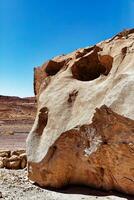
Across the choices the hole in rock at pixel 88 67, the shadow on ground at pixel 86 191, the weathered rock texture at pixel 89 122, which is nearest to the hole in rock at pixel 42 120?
the weathered rock texture at pixel 89 122

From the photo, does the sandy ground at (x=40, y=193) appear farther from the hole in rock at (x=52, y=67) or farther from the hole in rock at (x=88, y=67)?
the hole in rock at (x=52, y=67)

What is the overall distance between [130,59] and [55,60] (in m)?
3.19

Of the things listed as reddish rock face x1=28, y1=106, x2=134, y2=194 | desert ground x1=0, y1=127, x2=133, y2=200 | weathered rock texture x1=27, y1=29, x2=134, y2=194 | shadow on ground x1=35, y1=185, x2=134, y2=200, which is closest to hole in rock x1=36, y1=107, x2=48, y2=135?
weathered rock texture x1=27, y1=29, x2=134, y2=194

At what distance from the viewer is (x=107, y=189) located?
727 cm

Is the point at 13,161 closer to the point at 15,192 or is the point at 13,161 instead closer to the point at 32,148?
the point at 32,148

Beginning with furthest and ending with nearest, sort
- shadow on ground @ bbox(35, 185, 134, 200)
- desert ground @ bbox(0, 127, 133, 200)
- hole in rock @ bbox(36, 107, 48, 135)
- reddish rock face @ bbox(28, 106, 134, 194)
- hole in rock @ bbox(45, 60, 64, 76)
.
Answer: hole in rock @ bbox(45, 60, 64, 76) → hole in rock @ bbox(36, 107, 48, 135) → desert ground @ bbox(0, 127, 133, 200) → shadow on ground @ bbox(35, 185, 134, 200) → reddish rock face @ bbox(28, 106, 134, 194)

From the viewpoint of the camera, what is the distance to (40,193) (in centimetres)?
767

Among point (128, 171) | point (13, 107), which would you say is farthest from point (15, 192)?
point (13, 107)

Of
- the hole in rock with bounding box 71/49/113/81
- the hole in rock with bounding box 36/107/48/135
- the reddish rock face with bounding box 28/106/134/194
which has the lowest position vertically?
the reddish rock face with bounding box 28/106/134/194

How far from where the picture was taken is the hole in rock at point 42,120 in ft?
29.2

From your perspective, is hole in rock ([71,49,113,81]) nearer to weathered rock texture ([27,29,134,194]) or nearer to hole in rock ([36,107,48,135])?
weathered rock texture ([27,29,134,194])

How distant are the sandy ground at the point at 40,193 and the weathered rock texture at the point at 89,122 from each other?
208 millimetres

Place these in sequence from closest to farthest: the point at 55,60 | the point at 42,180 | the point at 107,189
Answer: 1. the point at 107,189
2. the point at 42,180
3. the point at 55,60

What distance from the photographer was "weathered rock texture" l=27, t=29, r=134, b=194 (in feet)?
21.7
